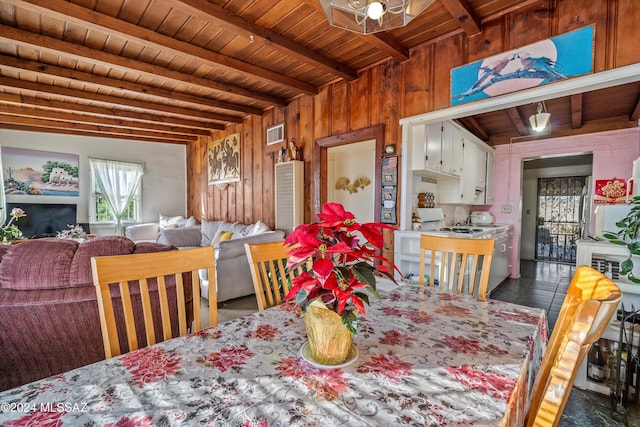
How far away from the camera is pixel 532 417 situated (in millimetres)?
629

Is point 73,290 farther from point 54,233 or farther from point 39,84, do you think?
point 54,233

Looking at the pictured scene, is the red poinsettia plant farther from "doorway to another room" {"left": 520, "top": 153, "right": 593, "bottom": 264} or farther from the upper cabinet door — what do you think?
"doorway to another room" {"left": 520, "top": 153, "right": 593, "bottom": 264}

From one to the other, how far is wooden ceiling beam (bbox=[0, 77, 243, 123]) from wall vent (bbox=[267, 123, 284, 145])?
91 centimetres

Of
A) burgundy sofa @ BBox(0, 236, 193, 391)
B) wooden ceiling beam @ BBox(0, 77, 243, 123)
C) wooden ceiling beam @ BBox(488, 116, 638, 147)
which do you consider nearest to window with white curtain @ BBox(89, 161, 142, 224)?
wooden ceiling beam @ BBox(0, 77, 243, 123)

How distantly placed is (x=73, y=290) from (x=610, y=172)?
607 cm

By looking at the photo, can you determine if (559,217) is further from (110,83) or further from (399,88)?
(110,83)

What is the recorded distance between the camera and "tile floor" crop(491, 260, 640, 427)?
1.55 m

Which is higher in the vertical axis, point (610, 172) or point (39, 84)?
point (39, 84)

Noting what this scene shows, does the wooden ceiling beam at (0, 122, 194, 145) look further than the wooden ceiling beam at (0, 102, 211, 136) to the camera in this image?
Yes

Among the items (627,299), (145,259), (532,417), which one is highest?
(145,259)

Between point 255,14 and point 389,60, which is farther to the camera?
point 389,60

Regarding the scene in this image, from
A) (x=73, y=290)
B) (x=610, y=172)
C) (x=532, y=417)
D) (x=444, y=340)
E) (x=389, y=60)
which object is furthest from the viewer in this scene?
(x=610, y=172)

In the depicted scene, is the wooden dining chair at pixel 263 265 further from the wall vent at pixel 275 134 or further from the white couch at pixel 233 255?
the wall vent at pixel 275 134

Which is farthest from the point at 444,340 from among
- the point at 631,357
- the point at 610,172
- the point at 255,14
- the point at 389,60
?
the point at 610,172
